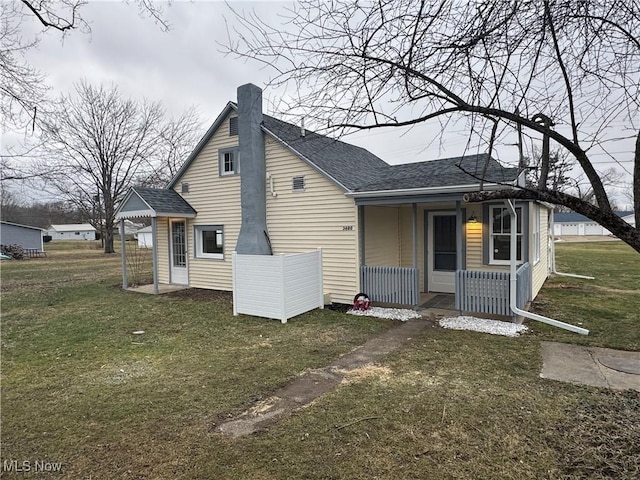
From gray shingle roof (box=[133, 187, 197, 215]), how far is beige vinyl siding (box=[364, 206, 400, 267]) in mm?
5902

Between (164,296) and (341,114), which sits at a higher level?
(341,114)

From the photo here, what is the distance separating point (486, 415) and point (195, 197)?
10750 millimetres

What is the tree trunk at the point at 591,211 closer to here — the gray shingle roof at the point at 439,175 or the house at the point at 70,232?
the gray shingle roof at the point at 439,175

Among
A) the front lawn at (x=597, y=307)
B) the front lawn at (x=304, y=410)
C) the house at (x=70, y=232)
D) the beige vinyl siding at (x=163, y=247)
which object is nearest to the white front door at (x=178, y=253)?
the beige vinyl siding at (x=163, y=247)

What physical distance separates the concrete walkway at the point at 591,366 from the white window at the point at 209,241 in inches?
358

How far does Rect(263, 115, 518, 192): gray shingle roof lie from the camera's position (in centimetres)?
810

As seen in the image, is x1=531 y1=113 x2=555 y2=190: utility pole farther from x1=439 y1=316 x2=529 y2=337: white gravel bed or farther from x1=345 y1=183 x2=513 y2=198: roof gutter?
x1=439 y1=316 x2=529 y2=337: white gravel bed

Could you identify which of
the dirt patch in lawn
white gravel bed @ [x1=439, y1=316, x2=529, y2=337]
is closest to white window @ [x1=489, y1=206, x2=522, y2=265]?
white gravel bed @ [x1=439, y1=316, x2=529, y2=337]

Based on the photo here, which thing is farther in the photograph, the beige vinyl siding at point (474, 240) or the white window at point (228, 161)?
the white window at point (228, 161)

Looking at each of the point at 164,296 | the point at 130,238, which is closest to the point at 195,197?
the point at 164,296

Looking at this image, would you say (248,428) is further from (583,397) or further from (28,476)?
(583,397)

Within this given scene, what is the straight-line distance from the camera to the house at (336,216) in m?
8.53

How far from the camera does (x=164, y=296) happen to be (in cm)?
1136

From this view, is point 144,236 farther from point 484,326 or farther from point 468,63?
point 468,63
